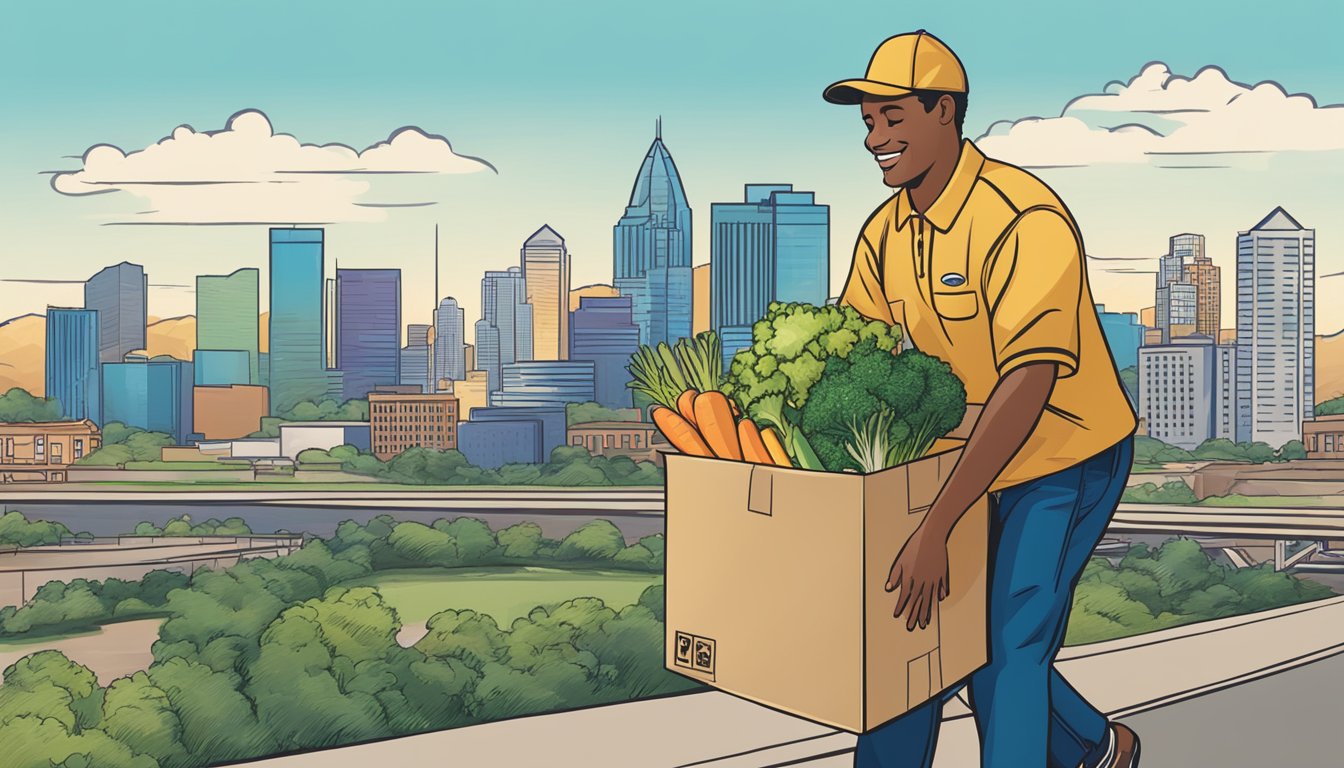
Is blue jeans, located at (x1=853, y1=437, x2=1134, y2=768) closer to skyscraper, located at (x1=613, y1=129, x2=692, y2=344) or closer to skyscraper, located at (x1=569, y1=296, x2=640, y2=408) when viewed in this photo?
skyscraper, located at (x1=613, y1=129, x2=692, y2=344)

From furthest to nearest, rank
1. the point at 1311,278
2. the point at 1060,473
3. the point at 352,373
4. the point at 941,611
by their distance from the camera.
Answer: the point at 352,373 → the point at 1311,278 → the point at 1060,473 → the point at 941,611

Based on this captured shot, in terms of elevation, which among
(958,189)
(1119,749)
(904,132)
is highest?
(904,132)

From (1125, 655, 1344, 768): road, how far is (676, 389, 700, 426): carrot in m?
2.22

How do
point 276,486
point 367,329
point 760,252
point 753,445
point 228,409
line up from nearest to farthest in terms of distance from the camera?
point 753,445 < point 760,252 < point 367,329 < point 228,409 < point 276,486

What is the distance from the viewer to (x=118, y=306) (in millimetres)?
7594

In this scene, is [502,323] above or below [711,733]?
above

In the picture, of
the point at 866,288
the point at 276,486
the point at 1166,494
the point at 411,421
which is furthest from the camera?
the point at 276,486

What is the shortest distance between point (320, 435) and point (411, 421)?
81 cm

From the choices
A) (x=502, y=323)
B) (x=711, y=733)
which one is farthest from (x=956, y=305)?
(x=502, y=323)

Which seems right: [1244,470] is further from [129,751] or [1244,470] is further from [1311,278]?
[129,751]

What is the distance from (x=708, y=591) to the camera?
2121 mm

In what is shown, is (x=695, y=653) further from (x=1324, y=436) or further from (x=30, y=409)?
(x=1324, y=436)

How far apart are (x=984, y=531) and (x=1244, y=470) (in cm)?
854

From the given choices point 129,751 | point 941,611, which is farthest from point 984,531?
point 129,751
